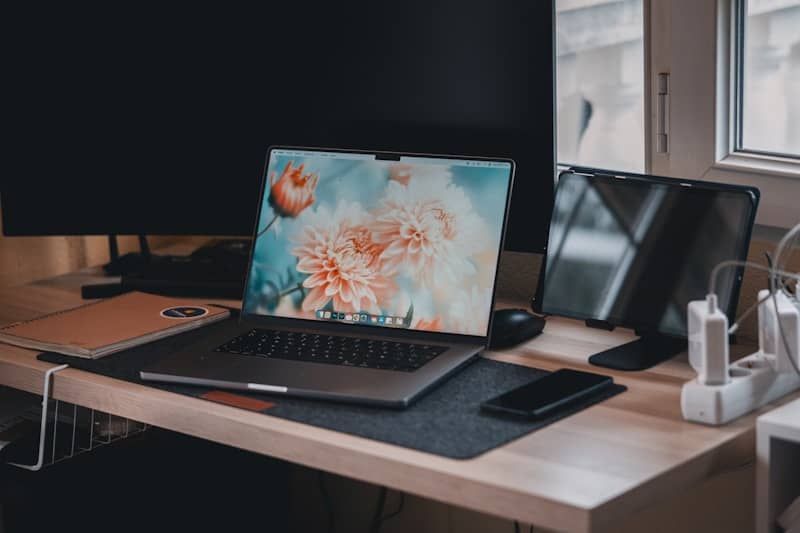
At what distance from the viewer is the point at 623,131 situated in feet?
5.88

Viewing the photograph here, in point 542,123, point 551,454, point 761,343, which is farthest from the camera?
point 542,123

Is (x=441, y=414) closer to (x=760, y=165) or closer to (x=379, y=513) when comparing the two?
(x=760, y=165)

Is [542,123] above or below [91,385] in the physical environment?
above

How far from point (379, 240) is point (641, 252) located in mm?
356

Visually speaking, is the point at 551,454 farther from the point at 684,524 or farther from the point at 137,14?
the point at 137,14

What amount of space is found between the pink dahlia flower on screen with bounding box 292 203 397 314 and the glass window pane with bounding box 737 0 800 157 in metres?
0.54

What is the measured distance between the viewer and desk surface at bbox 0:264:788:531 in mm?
1101

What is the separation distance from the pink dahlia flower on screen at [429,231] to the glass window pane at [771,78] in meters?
0.41

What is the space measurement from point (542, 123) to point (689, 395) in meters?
0.52

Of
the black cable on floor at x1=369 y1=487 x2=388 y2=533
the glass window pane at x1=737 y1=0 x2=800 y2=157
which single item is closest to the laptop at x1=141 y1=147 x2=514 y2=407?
the glass window pane at x1=737 y1=0 x2=800 y2=157

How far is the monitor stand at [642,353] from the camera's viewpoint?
1467 millimetres

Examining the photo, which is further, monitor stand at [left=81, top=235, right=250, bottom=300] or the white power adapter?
monitor stand at [left=81, top=235, right=250, bottom=300]

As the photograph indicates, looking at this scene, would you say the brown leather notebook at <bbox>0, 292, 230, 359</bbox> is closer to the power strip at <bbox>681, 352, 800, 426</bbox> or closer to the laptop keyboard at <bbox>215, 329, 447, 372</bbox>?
the laptop keyboard at <bbox>215, 329, 447, 372</bbox>

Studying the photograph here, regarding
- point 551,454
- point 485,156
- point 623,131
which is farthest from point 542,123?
point 551,454
